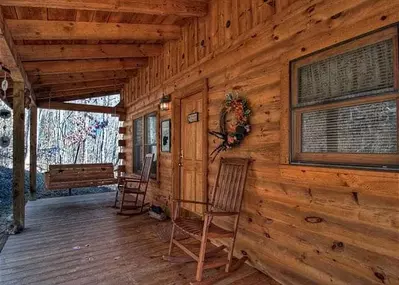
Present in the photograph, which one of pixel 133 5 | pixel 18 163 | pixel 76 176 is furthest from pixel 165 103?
pixel 76 176

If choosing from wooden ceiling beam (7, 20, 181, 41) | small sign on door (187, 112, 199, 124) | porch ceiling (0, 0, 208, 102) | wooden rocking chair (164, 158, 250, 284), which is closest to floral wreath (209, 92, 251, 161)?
wooden rocking chair (164, 158, 250, 284)

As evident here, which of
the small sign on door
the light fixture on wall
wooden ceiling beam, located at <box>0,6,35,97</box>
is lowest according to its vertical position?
the small sign on door

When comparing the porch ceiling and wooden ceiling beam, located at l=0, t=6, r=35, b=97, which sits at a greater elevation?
the porch ceiling

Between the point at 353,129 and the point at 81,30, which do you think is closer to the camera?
the point at 353,129

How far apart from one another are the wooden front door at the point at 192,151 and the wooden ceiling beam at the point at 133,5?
1.10 metres

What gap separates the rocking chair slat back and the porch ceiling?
198 cm

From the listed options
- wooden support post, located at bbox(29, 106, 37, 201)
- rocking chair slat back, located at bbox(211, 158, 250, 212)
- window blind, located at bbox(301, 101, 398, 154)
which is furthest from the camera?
wooden support post, located at bbox(29, 106, 37, 201)

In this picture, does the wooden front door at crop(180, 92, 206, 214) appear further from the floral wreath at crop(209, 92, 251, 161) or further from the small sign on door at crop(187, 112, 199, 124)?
the floral wreath at crop(209, 92, 251, 161)

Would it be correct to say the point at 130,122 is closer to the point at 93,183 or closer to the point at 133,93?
the point at 133,93

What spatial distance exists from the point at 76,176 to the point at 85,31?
329 centimetres

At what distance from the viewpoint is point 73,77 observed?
5.58 meters

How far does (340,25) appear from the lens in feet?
6.17

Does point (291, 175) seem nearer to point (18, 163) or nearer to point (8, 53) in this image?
point (8, 53)

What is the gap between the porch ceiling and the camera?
2.97m
